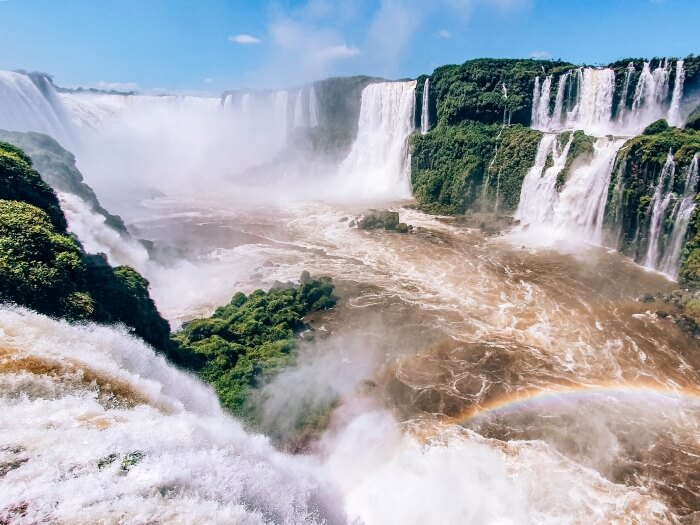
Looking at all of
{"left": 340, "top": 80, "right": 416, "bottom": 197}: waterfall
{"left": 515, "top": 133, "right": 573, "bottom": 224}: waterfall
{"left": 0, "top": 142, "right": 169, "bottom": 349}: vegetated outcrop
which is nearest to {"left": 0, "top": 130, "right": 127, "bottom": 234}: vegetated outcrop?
{"left": 0, "top": 142, "right": 169, "bottom": 349}: vegetated outcrop

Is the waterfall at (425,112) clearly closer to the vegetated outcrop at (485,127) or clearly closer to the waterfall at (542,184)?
the vegetated outcrop at (485,127)


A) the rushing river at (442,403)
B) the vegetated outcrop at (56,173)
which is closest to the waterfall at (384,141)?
the rushing river at (442,403)

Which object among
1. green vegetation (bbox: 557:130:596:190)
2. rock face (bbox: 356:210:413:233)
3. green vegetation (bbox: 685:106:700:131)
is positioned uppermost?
green vegetation (bbox: 685:106:700:131)

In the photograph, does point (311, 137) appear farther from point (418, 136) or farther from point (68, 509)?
point (68, 509)

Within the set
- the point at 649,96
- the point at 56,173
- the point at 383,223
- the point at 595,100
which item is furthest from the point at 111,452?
the point at 649,96

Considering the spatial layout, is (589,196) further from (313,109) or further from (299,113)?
(299,113)

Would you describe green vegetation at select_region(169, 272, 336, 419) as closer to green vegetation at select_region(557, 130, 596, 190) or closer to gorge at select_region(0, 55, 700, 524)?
gorge at select_region(0, 55, 700, 524)

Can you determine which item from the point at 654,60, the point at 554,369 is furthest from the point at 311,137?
the point at 554,369
